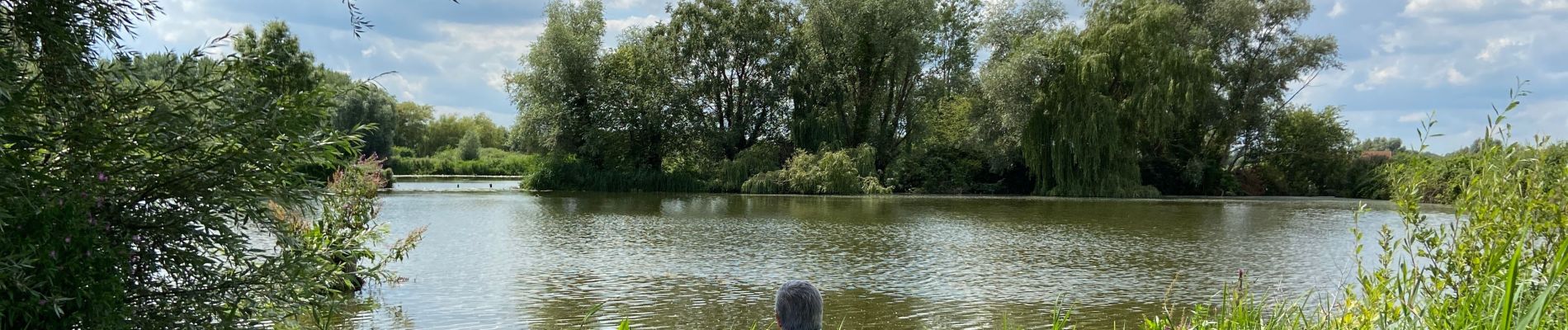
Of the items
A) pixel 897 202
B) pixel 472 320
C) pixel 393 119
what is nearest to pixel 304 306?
pixel 472 320

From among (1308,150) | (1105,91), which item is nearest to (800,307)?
(1105,91)

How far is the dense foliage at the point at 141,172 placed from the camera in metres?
3.52

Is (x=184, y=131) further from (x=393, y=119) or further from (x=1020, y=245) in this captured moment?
(x=393, y=119)

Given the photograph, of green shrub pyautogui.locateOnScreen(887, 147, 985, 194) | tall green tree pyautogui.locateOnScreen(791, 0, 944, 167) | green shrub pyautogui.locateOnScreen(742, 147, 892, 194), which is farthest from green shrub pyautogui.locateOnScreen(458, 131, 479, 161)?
green shrub pyautogui.locateOnScreen(887, 147, 985, 194)

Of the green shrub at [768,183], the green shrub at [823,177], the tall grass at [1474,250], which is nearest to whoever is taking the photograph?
the tall grass at [1474,250]

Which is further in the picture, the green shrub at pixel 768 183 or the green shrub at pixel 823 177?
the green shrub at pixel 768 183

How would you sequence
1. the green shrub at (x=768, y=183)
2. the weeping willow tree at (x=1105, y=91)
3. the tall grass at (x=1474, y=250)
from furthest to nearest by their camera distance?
the green shrub at (x=768, y=183) < the weeping willow tree at (x=1105, y=91) < the tall grass at (x=1474, y=250)

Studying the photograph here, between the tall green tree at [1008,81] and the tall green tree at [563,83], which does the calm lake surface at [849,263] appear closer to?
the tall green tree at [1008,81]

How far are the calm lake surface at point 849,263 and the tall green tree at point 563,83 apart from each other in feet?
39.0

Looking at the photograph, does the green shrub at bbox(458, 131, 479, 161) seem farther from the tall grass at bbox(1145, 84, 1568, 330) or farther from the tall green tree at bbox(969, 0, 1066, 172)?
the tall grass at bbox(1145, 84, 1568, 330)

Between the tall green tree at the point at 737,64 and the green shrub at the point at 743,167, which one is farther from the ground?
the tall green tree at the point at 737,64

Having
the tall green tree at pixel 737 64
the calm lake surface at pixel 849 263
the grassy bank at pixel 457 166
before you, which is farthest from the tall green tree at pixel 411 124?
the calm lake surface at pixel 849 263

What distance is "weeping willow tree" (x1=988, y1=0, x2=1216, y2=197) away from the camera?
2736 cm

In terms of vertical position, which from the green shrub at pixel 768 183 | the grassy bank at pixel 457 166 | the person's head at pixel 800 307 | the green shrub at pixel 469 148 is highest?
the green shrub at pixel 469 148
